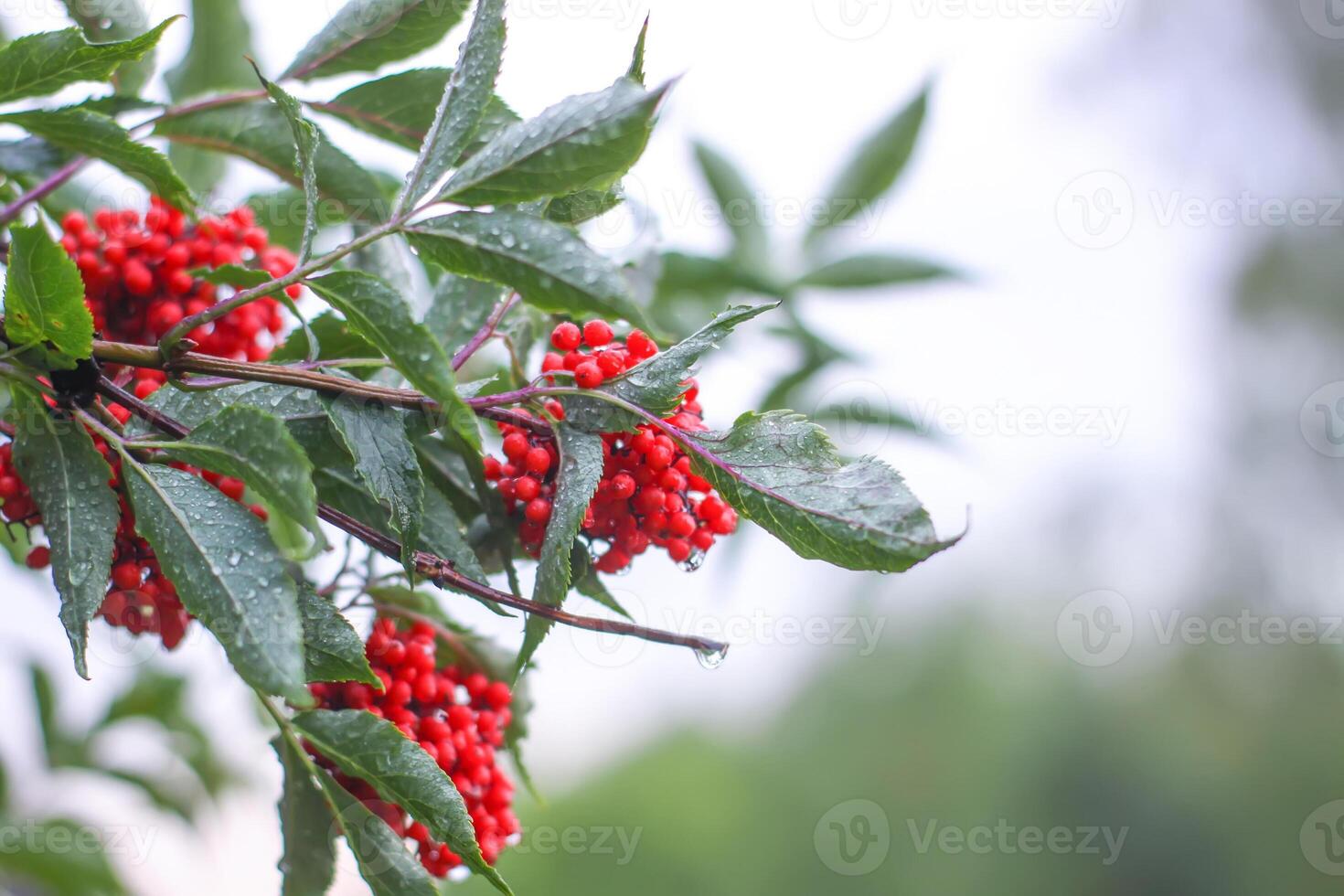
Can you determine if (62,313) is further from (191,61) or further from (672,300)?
(672,300)

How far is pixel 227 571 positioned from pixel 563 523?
128 millimetres

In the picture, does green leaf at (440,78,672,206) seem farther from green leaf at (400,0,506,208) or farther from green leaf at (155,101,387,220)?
green leaf at (155,101,387,220)

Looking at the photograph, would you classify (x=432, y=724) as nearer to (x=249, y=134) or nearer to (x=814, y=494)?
(x=814, y=494)

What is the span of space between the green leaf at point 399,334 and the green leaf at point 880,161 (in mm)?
808

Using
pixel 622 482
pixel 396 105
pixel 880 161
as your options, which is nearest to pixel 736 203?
pixel 880 161

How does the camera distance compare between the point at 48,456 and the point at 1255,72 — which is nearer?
the point at 48,456

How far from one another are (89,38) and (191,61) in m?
0.11

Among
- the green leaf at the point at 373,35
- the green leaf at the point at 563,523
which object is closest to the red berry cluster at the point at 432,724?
the green leaf at the point at 563,523

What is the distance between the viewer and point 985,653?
666 centimetres

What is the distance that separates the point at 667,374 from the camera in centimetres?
41

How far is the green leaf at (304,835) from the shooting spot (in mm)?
497

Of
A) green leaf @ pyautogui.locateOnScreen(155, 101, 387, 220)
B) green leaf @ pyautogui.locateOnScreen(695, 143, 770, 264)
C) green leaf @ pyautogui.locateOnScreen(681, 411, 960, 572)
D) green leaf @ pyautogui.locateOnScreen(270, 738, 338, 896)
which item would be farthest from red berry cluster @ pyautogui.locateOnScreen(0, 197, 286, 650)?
green leaf @ pyautogui.locateOnScreen(695, 143, 770, 264)

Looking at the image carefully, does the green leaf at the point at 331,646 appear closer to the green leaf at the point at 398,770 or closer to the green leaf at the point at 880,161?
the green leaf at the point at 398,770


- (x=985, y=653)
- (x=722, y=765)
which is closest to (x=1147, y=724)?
(x=985, y=653)
